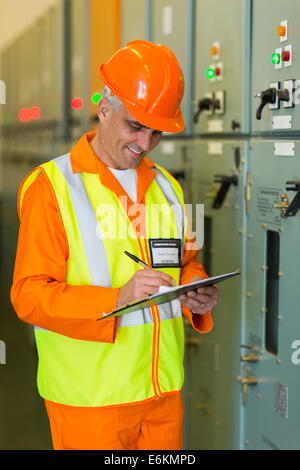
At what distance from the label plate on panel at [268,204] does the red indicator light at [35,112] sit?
13.8 ft

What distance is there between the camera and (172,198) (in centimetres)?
200

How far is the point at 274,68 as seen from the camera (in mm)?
2055

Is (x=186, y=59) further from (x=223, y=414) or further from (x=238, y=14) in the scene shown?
(x=223, y=414)

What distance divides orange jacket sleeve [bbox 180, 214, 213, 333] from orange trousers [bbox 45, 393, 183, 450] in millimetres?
221

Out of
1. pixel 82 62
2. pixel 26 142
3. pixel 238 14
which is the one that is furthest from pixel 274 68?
pixel 26 142

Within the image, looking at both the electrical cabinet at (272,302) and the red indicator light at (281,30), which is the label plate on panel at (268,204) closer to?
the electrical cabinet at (272,302)

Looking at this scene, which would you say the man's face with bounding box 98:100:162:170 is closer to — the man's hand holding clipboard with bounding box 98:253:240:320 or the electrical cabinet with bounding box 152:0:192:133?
the man's hand holding clipboard with bounding box 98:253:240:320

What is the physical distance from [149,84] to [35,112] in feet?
15.9

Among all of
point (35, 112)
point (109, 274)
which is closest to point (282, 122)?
point (109, 274)

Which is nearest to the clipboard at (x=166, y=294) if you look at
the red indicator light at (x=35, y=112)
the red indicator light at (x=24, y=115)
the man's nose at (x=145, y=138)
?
the man's nose at (x=145, y=138)

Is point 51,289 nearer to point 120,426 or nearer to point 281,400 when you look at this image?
point 120,426

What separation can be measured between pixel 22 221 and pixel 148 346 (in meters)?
0.51

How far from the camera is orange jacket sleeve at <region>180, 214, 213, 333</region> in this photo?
6.26ft

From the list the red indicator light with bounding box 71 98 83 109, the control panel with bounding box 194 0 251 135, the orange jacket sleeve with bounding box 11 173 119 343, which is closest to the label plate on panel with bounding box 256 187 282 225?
the control panel with bounding box 194 0 251 135
